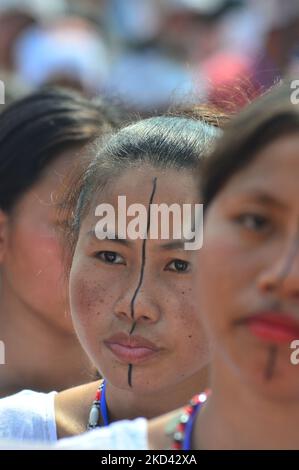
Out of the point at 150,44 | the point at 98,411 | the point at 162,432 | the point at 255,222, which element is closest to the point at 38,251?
the point at 98,411

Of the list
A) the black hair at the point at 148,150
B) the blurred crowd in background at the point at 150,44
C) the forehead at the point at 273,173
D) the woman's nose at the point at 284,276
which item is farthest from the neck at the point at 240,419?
the blurred crowd in background at the point at 150,44

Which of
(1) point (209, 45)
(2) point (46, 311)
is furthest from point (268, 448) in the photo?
(1) point (209, 45)

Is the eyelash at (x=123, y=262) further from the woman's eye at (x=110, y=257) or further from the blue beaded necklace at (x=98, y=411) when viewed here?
the blue beaded necklace at (x=98, y=411)

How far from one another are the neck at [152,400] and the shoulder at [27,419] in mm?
138

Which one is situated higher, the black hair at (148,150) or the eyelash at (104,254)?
the black hair at (148,150)

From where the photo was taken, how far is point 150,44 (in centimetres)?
604

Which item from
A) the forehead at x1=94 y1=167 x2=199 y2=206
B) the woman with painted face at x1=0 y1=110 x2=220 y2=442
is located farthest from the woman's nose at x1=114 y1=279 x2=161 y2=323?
the forehead at x1=94 y1=167 x2=199 y2=206

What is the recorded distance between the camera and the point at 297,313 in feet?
4.31

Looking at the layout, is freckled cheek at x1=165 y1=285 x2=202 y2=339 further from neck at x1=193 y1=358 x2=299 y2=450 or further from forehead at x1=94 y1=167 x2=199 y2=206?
neck at x1=193 y1=358 x2=299 y2=450

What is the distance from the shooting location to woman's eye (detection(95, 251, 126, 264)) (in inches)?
81.6

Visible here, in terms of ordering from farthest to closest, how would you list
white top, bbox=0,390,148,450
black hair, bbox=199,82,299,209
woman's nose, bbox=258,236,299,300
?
1. white top, bbox=0,390,148,450
2. black hair, bbox=199,82,299,209
3. woman's nose, bbox=258,236,299,300

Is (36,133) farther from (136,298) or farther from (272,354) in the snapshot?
(272,354)

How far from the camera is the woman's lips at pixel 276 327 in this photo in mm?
1314

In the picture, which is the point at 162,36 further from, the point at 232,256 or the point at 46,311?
the point at 232,256
